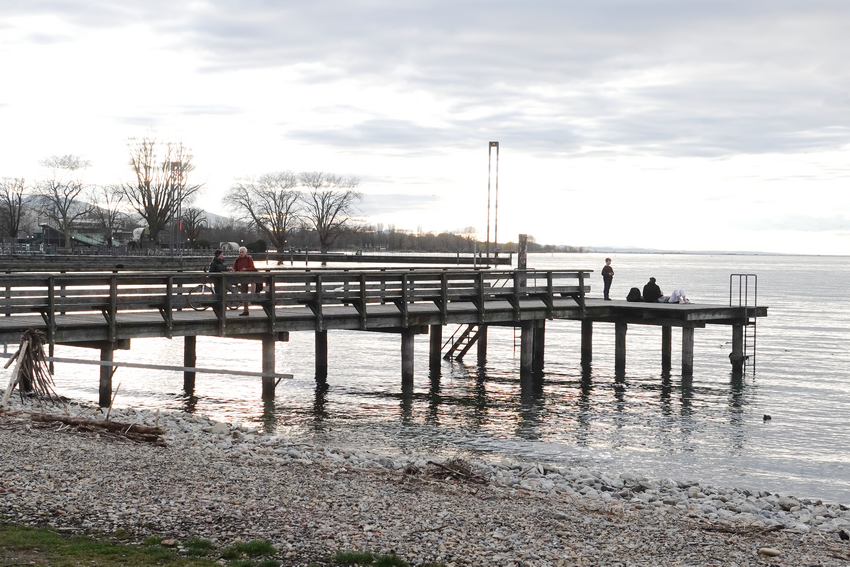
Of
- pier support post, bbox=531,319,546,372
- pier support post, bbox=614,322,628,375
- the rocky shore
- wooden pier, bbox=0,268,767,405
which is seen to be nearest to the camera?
the rocky shore

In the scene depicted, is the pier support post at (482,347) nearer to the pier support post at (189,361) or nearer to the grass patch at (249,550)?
the pier support post at (189,361)

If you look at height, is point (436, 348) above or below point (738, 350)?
above

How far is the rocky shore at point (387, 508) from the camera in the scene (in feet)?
30.5

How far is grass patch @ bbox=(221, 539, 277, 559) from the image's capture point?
8.60m

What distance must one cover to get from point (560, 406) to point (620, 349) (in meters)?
7.76

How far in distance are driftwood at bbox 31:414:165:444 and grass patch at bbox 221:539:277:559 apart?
5.79 metres

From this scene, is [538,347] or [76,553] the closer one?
[76,553]

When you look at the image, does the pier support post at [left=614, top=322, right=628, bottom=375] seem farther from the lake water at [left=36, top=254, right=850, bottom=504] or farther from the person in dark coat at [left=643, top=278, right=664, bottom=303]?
the person in dark coat at [left=643, top=278, right=664, bottom=303]

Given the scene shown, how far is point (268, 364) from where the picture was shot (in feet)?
76.3

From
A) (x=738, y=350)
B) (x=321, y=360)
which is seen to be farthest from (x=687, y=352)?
(x=321, y=360)

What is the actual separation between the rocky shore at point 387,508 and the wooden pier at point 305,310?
2603 millimetres

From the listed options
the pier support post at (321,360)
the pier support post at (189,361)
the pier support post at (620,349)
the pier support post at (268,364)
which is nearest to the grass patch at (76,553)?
the pier support post at (268,364)

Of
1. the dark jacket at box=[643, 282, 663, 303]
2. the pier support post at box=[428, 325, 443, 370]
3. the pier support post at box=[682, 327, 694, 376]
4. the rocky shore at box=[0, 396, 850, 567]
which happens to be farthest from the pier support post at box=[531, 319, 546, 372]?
the rocky shore at box=[0, 396, 850, 567]

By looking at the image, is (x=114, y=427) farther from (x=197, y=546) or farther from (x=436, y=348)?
(x=436, y=348)
